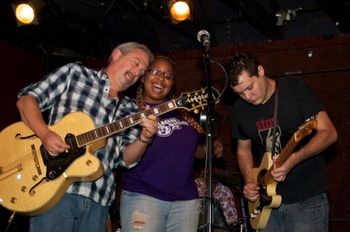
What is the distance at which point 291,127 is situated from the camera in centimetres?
342

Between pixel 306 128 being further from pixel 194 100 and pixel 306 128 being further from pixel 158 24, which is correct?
pixel 158 24

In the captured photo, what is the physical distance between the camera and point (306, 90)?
135 inches

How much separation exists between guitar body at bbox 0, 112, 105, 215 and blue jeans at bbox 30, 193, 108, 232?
2.3 inches

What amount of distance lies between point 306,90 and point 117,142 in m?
1.49

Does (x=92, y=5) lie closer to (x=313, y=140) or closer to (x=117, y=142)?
(x=117, y=142)

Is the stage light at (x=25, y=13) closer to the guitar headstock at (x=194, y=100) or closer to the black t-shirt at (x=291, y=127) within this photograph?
the guitar headstock at (x=194, y=100)

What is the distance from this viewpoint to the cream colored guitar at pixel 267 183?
10.4 ft

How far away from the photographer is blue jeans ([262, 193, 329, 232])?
3.23 meters

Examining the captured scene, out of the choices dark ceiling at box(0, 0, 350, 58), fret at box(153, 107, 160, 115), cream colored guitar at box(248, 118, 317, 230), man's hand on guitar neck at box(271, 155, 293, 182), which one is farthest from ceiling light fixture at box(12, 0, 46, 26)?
man's hand on guitar neck at box(271, 155, 293, 182)

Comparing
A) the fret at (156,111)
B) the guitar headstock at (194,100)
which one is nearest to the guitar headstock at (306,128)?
the guitar headstock at (194,100)

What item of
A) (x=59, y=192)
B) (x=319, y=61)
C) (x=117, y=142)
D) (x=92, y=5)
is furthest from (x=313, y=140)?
(x=92, y=5)

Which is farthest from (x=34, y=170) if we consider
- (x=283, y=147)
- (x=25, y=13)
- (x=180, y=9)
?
(x=180, y=9)

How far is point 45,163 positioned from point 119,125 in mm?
600

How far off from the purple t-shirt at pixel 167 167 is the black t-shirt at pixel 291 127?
21.1 inches
